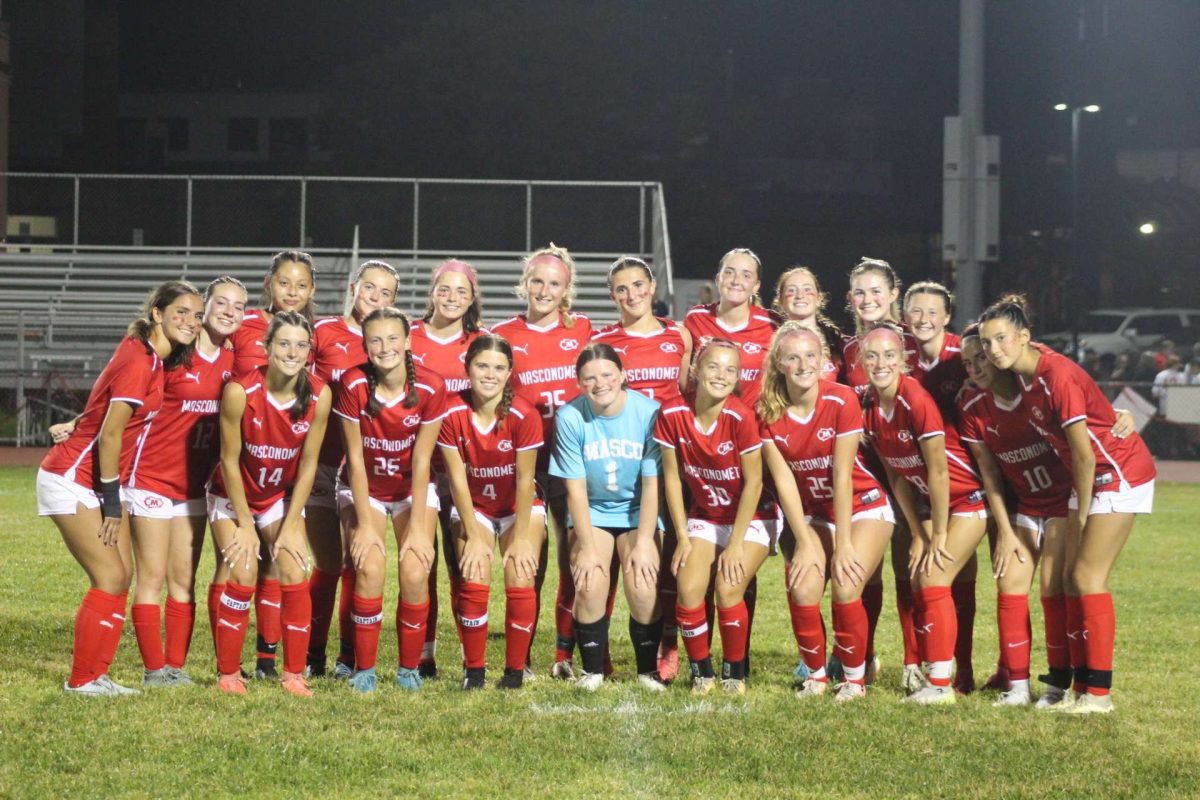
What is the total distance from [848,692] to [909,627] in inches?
23.3

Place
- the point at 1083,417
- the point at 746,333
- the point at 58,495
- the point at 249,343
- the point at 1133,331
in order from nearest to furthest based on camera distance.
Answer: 1. the point at 1083,417
2. the point at 58,495
3. the point at 249,343
4. the point at 746,333
5. the point at 1133,331

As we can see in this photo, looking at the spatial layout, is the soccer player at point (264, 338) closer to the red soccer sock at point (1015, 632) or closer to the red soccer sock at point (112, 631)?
the red soccer sock at point (112, 631)

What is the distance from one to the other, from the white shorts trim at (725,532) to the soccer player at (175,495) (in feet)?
6.85

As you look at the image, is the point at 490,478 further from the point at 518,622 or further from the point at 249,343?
the point at 249,343

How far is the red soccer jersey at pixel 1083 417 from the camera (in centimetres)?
566

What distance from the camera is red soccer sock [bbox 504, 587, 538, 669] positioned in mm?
6105

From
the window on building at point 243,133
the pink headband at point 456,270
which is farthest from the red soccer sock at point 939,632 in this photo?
the window on building at point 243,133

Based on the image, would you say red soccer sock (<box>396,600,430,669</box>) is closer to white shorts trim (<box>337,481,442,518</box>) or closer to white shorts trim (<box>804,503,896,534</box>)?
white shorts trim (<box>337,481,442,518</box>)

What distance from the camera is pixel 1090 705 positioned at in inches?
227

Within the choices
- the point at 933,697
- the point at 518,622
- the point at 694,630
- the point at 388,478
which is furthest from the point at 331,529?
the point at 933,697

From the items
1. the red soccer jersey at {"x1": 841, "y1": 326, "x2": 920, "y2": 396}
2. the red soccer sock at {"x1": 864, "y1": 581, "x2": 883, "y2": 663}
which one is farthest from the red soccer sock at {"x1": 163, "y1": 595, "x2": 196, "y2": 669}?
the red soccer jersey at {"x1": 841, "y1": 326, "x2": 920, "y2": 396}

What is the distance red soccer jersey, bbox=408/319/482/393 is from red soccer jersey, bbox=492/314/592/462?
0.09 meters

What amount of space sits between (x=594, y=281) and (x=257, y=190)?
5.29m

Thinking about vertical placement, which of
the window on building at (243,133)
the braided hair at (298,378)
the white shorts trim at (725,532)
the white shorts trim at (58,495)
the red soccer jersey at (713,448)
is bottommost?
the white shorts trim at (725,532)
